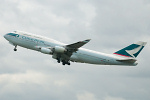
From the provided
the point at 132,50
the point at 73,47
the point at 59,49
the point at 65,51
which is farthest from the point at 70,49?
the point at 132,50

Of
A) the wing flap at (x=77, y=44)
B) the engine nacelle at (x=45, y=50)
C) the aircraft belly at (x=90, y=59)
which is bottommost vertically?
the aircraft belly at (x=90, y=59)

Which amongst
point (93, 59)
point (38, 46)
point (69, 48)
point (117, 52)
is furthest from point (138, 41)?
point (38, 46)

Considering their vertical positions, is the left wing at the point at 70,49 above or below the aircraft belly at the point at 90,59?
above

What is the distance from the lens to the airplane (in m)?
78.9

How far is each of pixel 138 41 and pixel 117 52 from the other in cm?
626

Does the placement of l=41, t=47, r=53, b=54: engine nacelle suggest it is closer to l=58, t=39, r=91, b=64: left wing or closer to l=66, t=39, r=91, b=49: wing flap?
l=58, t=39, r=91, b=64: left wing

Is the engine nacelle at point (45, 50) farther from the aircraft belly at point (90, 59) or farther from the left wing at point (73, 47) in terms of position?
the aircraft belly at point (90, 59)

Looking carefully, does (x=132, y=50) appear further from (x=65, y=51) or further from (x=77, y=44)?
(x=65, y=51)

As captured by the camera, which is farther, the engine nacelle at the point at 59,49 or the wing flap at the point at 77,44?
the engine nacelle at the point at 59,49

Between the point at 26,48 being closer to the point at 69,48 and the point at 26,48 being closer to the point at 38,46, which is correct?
the point at 38,46

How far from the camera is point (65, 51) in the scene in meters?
79.1

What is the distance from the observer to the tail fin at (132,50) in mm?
83625

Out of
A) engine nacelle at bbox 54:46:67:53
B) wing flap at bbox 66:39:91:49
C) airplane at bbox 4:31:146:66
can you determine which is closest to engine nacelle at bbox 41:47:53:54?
airplane at bbox 4:31:146:66

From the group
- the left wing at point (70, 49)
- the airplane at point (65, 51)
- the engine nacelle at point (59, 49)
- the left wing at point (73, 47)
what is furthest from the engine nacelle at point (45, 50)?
the left wing at point (73, 47)
